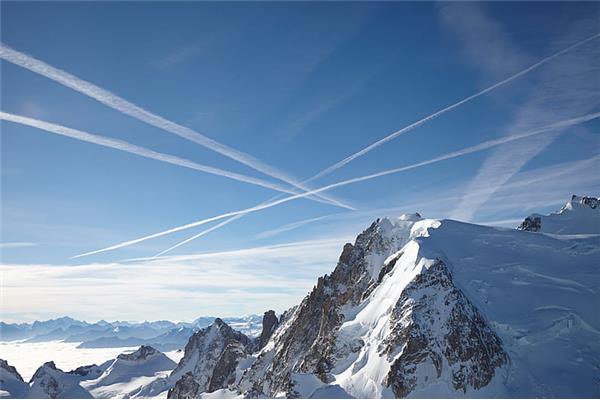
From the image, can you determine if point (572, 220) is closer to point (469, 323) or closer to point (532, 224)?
point (532, 224)

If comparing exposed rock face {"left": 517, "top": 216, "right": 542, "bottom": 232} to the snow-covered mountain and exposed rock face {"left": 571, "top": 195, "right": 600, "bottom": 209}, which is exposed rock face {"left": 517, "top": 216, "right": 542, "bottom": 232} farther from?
exposed rock face {"left": 571, "top": 195, "right": 600, "bottom": 209}

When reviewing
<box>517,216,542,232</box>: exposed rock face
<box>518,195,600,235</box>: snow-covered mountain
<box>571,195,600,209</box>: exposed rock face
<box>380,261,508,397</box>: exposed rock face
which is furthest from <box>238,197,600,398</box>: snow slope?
<box>571,195,600,209</box>: exposed rock face

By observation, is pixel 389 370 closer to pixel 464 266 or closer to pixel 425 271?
pixel 425 271

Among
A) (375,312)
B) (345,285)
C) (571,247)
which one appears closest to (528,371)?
(375,312)

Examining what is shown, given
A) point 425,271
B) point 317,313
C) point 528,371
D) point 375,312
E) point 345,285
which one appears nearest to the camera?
point 528,371

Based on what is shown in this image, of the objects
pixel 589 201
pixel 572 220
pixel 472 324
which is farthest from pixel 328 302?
pixel 589 201

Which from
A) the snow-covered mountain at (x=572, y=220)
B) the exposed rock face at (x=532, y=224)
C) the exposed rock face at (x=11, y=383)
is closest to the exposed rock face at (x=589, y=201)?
the snow-covered mountain at (x=572, y=220)
